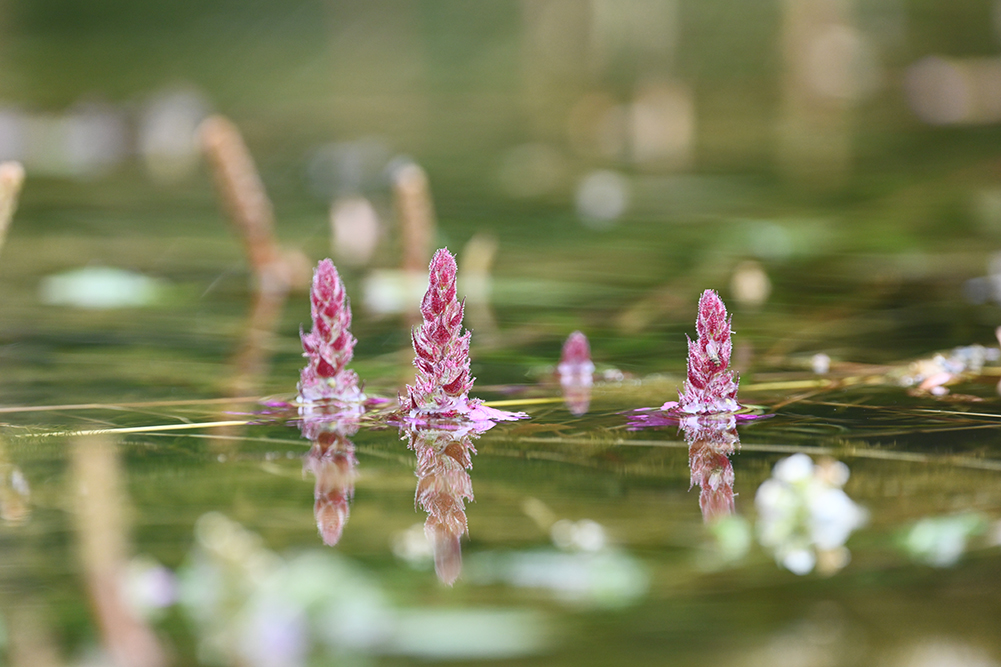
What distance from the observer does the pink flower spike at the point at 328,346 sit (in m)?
1.69

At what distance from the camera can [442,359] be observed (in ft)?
5.51

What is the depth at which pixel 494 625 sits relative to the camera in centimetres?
116

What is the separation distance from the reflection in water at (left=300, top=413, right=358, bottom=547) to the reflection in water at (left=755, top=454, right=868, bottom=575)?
462 millimetres

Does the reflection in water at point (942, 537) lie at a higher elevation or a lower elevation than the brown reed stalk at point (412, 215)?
lower

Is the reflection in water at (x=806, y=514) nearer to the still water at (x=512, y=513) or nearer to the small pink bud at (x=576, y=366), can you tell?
the still water at (x=512, y=513)

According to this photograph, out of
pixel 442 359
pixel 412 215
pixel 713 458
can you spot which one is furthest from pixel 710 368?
pixel 412 215

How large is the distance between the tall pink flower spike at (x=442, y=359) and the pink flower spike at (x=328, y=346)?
101 millimetres

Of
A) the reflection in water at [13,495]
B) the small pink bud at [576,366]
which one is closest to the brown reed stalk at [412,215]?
the small pink bud at [576,366]

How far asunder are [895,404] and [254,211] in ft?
5.23

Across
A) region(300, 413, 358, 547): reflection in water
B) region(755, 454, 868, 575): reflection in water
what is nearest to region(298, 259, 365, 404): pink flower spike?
region(300, 413, 358, 547): reflection in water

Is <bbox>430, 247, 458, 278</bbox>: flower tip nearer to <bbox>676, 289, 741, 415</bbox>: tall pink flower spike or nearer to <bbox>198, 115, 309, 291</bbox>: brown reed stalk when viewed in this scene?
<bbox>676, 289, 741, 415</bbox>: tall pink flower spike

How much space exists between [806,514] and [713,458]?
250 mm

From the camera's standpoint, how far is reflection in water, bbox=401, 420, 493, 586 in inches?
52.4

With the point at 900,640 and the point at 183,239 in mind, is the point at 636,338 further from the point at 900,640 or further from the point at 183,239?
the point at 183,239
